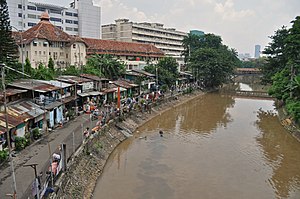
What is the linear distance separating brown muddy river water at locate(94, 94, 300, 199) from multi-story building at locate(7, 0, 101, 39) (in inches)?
1618

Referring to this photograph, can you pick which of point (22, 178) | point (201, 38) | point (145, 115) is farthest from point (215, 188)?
point (201, 38)

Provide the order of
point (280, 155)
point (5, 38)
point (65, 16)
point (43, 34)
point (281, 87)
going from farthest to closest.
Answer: point (65, 16)
point (43, 34)
point (281, 87)
point (5, 38)
point (280, 155)

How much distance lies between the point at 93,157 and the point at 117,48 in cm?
3364

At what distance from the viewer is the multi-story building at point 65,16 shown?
188 feet

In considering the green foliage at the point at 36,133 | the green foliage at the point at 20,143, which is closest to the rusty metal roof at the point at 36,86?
the green foliage at the point at 36,133

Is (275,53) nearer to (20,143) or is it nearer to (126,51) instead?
(126,51)

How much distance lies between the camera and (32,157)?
15.5 m

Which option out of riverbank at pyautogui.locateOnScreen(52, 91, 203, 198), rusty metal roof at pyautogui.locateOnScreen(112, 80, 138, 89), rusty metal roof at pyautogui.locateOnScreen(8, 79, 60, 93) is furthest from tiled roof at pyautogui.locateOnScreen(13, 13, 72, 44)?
riverbank at pyautogui.locateOnScreen(52, 91, 203, 198)

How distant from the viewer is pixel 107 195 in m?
15.1

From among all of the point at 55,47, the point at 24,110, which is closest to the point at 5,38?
the point at 24,110

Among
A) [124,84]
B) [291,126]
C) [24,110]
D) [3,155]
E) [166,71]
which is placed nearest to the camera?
[3,155]

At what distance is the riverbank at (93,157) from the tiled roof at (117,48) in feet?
60.0

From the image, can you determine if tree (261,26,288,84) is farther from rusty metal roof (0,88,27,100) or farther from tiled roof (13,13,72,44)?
rusty metal roof (0,88,27,100)

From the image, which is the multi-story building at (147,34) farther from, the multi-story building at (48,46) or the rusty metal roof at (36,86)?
the rusty metal roof at (36,86)
